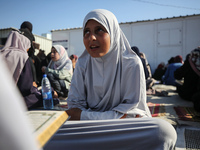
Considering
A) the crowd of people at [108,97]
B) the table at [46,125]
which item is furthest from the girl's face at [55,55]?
the table at [46,125]

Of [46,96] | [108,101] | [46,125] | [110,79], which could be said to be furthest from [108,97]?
[46,96]

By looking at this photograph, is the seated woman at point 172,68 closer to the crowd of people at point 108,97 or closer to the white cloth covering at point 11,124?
the crowd of people at point 108,97

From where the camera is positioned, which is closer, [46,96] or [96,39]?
[96,39]

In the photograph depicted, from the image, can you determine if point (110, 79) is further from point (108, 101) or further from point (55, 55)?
point (55, 55)

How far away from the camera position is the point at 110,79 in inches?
53.3

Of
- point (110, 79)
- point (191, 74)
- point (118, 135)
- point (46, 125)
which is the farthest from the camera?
point (191, 74)

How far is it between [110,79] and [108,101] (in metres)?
0.20

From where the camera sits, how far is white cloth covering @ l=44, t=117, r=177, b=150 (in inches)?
37.0

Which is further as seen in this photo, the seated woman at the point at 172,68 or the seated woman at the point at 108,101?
the seated woman at the point at 172,68

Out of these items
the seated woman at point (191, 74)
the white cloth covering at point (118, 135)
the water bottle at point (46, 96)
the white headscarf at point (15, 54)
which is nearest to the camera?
the white cloth covering at point (118, 135)

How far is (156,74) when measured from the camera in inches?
329

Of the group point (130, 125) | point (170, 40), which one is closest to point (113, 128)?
point (130, 125)

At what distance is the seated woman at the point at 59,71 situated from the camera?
3547 mm

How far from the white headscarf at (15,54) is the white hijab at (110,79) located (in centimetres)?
107
